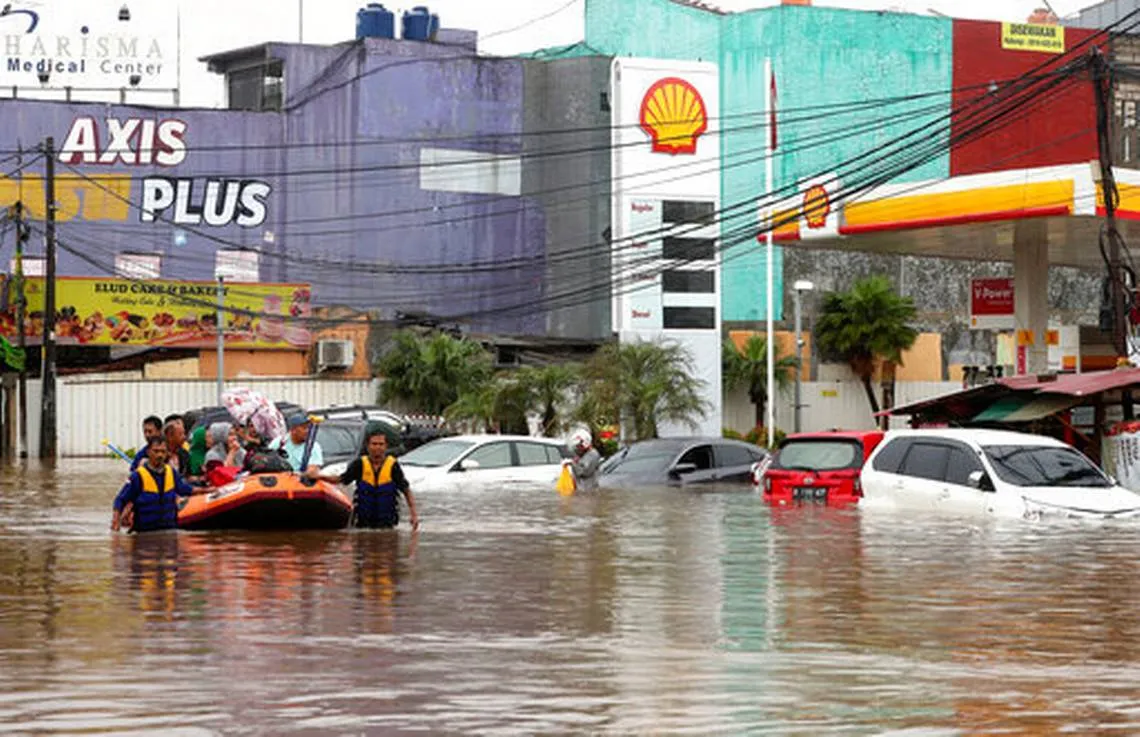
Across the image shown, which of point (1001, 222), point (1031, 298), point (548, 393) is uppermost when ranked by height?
point (1001, 222)

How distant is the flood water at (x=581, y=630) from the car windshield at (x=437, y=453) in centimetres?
782

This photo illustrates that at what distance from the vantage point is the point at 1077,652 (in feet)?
41.1

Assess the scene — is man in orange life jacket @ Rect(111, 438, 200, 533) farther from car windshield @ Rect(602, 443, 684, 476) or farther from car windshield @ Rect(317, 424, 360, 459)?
car windshield @ Rect(602, 443, 684, 476)

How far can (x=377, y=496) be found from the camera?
22188 millimetres

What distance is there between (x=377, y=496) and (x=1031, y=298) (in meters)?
22.4

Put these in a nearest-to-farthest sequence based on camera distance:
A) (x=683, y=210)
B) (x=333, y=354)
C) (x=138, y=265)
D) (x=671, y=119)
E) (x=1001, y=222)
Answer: (x=1001, y=222)
(x=333, y=354)
(x=683, y=210)
(x=671, y=119)
(x=138, y=265)

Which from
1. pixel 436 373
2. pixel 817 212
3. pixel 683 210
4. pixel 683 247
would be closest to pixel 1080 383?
pixel 817 212

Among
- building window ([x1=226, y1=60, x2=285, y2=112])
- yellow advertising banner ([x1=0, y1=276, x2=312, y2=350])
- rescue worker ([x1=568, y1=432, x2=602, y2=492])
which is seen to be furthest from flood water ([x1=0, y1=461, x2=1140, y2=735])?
building window ([x1=226, y1=60, x2=285, y2=112])

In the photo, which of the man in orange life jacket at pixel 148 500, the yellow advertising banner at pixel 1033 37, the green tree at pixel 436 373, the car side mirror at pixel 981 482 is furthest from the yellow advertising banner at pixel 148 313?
the man in orange life jacket at pixel 148 500

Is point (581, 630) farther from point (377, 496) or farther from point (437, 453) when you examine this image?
point (437, 453)

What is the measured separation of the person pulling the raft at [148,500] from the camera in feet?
69.1

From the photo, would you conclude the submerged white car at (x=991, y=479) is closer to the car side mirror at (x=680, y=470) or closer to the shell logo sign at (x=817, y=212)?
the car side mirror at (x=680, y=470)

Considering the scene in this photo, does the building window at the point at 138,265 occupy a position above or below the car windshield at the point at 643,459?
above

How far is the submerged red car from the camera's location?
28000mm
